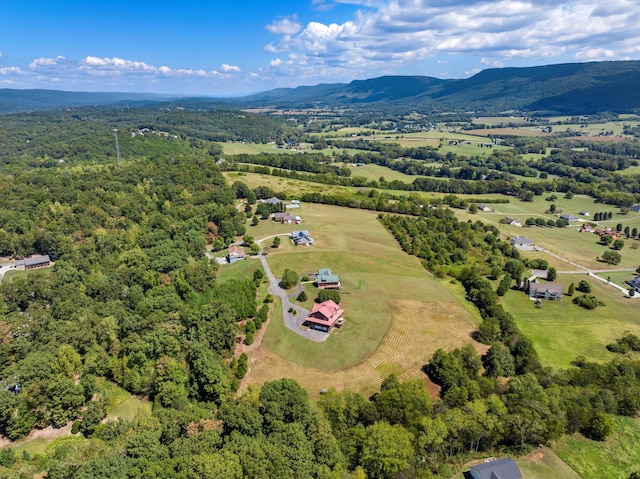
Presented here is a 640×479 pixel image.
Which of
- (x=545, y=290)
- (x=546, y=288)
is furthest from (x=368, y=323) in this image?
(x=546, y=288)

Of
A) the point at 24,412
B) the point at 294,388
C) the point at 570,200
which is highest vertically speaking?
the point at 294,388

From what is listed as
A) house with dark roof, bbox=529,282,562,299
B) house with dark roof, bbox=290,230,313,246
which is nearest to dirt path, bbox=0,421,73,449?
house with dark roof, bbox=290,230,313,246

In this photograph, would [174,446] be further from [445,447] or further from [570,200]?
[570,200]

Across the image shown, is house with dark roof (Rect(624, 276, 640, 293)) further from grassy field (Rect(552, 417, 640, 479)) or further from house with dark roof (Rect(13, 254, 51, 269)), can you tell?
house with dark roof (Rect(13, 254, 51, 269))

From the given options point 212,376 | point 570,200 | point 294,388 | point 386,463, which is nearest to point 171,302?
point 212,376

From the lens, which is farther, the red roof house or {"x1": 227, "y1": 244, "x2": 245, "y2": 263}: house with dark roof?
{"x1": 227, "y1": 244, "x2": 245, "y2": 263}: house with dark roof

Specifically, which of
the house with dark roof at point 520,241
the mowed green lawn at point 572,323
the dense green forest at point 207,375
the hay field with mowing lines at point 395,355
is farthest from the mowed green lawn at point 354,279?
the house with dark roof at point 520,241

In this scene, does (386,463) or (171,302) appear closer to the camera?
(386,463)

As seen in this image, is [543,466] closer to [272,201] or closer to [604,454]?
[604,454]
